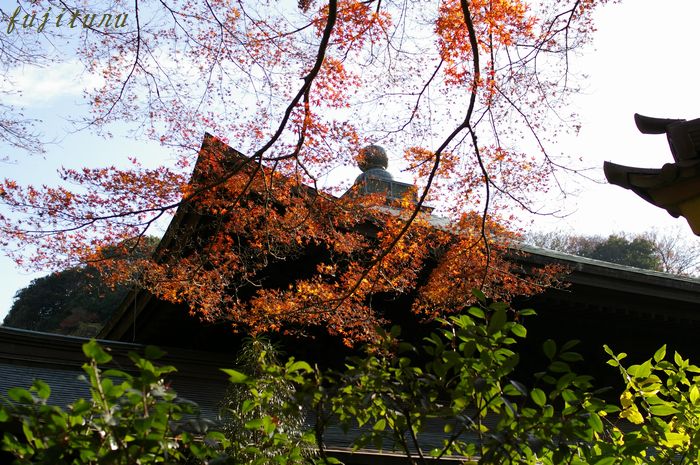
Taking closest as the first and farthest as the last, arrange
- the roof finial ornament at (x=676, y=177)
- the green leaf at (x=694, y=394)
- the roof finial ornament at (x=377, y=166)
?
1. the roof finial ornament at (x=676, y=177)
2. the green leaf at (x=694, y=394)
3. the roof finial ornament at (x=377, y=166)

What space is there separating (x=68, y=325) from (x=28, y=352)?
757 inches

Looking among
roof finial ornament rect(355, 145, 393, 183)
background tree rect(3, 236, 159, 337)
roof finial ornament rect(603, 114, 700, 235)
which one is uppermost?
roof finial ornament rect(355, 145, 393, 183)

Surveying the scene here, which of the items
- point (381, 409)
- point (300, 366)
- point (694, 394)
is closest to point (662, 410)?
point (694, 394)

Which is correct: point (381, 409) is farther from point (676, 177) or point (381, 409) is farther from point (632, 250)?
point (632, 250)

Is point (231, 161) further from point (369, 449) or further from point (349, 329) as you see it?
point (369, 449)

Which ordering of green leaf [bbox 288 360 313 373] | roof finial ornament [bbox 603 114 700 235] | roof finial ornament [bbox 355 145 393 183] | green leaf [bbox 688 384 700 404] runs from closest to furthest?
1. green leaf [bbox 288 360 313 373]
2. roof finial ornament [bbox 603 114 700 235]
3. green leaf [bbox 688 384 700 404]
4. roof finial ornament [bbox 355 145 393 183]

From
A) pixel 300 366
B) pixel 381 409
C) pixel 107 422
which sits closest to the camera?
pixel 107 422

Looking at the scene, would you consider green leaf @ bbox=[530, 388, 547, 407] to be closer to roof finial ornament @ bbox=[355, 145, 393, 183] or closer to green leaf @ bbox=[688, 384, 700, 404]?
green leaf @ bbox=[688, 384, 700, 404]

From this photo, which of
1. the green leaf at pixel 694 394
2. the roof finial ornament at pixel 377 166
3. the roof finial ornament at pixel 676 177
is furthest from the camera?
the roof finial ornament at pixel 377 166

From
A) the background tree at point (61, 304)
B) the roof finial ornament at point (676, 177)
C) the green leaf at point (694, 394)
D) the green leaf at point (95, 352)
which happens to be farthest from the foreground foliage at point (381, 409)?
the background tree at point (61, 304)

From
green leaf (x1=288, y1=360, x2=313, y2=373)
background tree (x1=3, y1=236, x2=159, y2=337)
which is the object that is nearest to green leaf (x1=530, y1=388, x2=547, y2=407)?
green leaf (x1=288, y1=360, x2=313, y2=373)

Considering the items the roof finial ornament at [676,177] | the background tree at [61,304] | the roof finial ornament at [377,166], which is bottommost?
the background tree at [61,304]

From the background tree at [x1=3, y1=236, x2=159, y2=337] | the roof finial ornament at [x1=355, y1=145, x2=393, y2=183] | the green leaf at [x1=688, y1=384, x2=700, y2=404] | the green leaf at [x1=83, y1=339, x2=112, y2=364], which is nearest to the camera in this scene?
the green leaf at [x1=83, y1=339, x2=112, y2=364]

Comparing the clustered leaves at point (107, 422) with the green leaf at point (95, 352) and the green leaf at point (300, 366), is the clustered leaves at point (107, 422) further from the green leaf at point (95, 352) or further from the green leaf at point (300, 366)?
the green leaf at point (300, 366)
